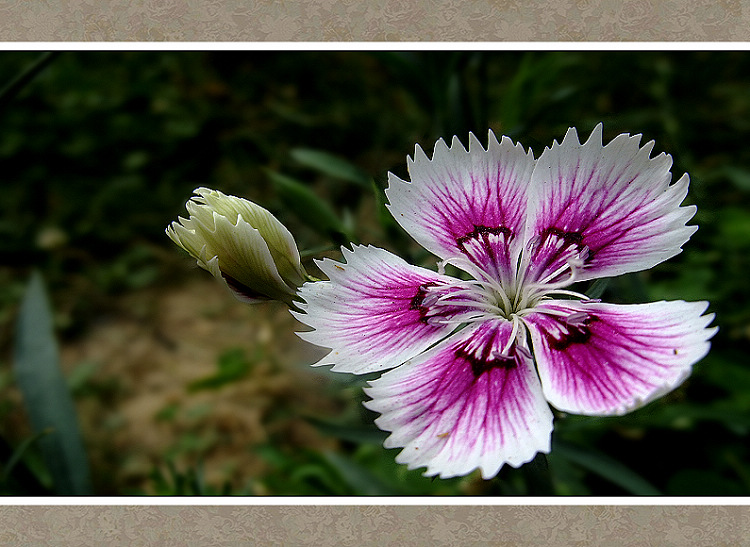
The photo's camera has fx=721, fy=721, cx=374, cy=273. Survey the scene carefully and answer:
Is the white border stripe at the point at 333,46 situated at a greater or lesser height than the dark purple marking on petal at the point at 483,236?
greater

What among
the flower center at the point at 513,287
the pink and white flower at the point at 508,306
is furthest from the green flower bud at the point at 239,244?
the flower center at the point at 513,287

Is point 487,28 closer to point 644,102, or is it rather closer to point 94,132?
point 644,102

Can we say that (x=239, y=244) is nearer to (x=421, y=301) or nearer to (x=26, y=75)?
(x=421, y=301)

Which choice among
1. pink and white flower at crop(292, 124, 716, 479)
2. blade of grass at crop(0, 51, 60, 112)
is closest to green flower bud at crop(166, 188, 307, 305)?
pink and white flower at crop(292, 124, 716, 479)

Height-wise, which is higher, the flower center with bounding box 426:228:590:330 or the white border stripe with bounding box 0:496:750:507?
the flower center with bounding box 426:228:590:330

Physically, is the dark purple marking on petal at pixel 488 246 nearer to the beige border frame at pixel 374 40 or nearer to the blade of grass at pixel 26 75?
the beige border frame at pixel 374 40

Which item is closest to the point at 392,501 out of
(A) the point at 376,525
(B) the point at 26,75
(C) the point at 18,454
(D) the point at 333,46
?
(A) the point at 376,525

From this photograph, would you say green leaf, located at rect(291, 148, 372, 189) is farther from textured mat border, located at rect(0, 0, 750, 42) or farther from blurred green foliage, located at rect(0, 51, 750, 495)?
textured mat border, located at rect(0, 0, 750, 42)
